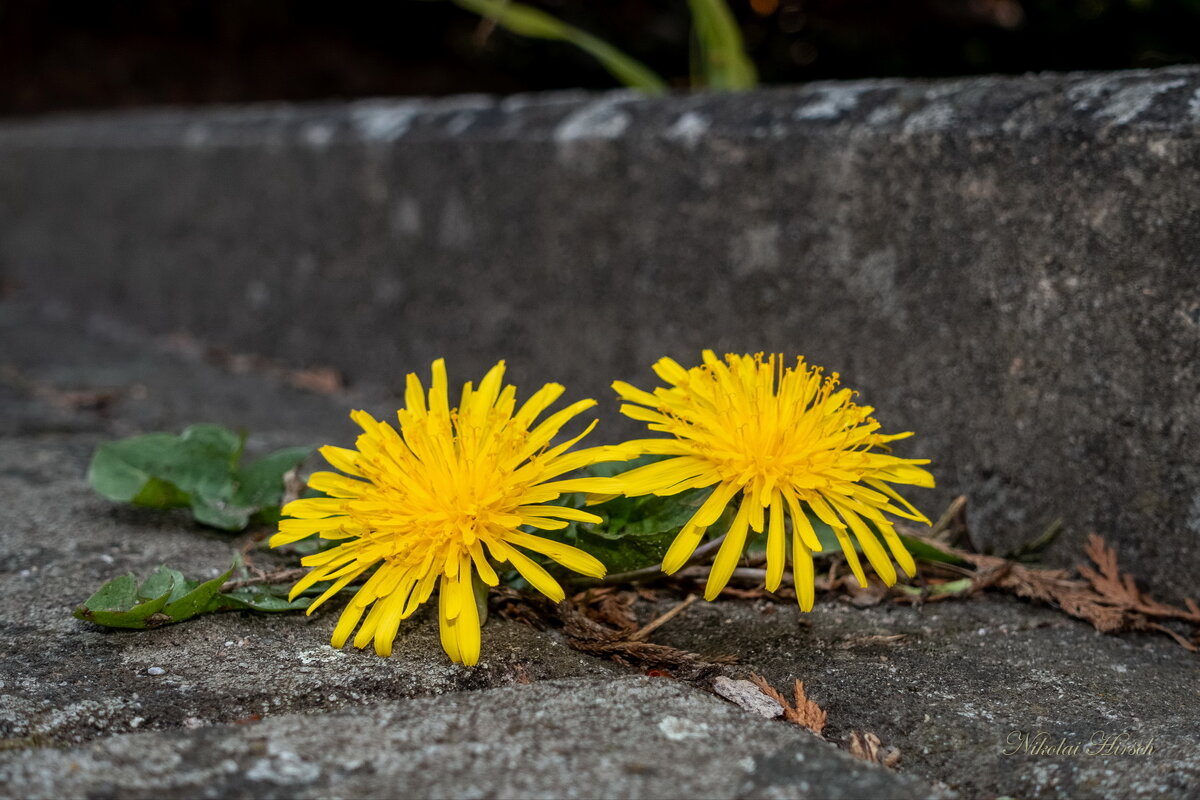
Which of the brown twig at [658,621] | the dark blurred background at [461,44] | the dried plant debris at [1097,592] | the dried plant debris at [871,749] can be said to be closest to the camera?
the dried plant debris at [871,749]

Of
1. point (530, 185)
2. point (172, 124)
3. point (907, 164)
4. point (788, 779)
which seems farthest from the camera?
point (172, 124)

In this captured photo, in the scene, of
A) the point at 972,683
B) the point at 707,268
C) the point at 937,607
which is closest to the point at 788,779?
the point at 972,683

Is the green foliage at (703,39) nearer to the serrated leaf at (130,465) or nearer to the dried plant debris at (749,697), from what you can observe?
the serrated leaf at (130,465)

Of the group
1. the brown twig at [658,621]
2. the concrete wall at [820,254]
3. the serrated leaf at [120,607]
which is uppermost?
the concrete wall at [820,254]

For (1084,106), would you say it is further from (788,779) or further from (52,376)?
(52,376)

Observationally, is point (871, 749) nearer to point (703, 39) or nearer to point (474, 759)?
point (474, 759)

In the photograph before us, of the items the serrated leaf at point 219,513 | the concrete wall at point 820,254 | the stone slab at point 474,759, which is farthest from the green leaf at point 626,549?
the concrete wall at point 820,254

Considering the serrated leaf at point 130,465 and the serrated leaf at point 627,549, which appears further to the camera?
the serrated leaf at point 130,465

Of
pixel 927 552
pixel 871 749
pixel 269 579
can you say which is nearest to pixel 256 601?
pixel 269 579
